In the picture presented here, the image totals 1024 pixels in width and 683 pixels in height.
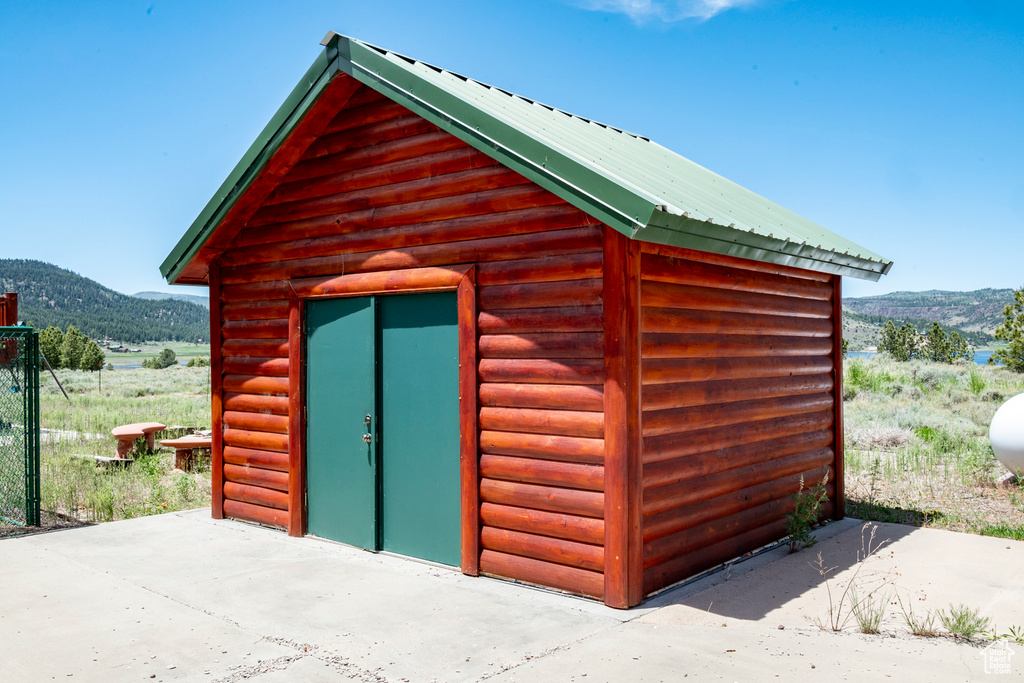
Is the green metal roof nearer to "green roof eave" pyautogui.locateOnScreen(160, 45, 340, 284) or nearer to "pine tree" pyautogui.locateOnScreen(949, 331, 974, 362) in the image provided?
"green roof eave" pyautogui.locateOnScreen(160, 45, 340, 284)

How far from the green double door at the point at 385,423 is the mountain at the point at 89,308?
88.2m

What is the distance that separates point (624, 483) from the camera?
517 centimetres

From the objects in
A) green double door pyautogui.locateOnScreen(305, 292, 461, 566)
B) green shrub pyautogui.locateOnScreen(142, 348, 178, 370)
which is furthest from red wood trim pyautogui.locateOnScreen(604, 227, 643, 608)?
green shrub pyautogui.locateOnScreen(142, 348, 178, 370)

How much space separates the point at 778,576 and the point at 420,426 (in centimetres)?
326

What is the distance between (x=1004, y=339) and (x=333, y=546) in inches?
1128

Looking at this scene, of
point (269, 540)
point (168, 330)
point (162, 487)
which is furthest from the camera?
point (168, 330)

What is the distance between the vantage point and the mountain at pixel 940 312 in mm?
85125

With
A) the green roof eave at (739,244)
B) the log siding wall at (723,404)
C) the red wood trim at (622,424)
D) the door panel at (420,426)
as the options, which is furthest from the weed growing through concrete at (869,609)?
Answer: the door panel at (420,426)

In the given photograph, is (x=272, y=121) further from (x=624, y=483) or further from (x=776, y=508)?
(x=776, y=508)

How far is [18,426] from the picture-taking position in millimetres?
9141

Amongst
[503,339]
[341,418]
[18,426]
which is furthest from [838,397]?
[18,426]

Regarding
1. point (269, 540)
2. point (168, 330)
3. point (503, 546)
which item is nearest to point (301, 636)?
point (503, 546)

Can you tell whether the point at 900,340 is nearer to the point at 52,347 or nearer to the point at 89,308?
the point at 52,347

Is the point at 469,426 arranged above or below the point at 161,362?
above
